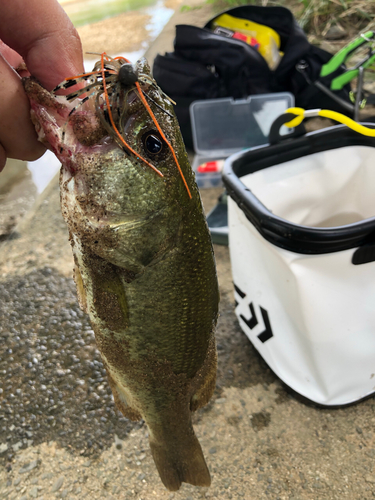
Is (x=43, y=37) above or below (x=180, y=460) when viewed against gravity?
above

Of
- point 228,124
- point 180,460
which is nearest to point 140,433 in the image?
point 180,460

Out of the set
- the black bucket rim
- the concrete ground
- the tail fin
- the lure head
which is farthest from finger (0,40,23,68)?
the concrete ground

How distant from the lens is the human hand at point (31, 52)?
33.7 inches

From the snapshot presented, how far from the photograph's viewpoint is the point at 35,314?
7.97 feet

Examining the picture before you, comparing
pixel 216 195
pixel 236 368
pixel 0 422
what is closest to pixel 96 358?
pixel 0 422

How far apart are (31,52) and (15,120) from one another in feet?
0.57

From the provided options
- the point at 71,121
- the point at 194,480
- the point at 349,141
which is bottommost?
the point at 194,480

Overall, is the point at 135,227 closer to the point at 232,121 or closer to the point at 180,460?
the point at 180,460

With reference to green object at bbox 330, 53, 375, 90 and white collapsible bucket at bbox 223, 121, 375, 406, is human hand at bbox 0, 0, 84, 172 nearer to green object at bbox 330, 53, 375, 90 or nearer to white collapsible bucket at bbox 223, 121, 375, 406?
white collapsible bucket at bbox 223, 121, 375, 406

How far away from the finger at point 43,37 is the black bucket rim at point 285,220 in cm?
86

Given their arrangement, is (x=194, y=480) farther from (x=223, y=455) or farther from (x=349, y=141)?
(x=349, y=141)

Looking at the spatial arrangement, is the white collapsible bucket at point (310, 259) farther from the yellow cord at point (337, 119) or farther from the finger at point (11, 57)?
the finger at point (11, 57)

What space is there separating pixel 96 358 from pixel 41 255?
108cm

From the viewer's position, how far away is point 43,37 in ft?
2.98
